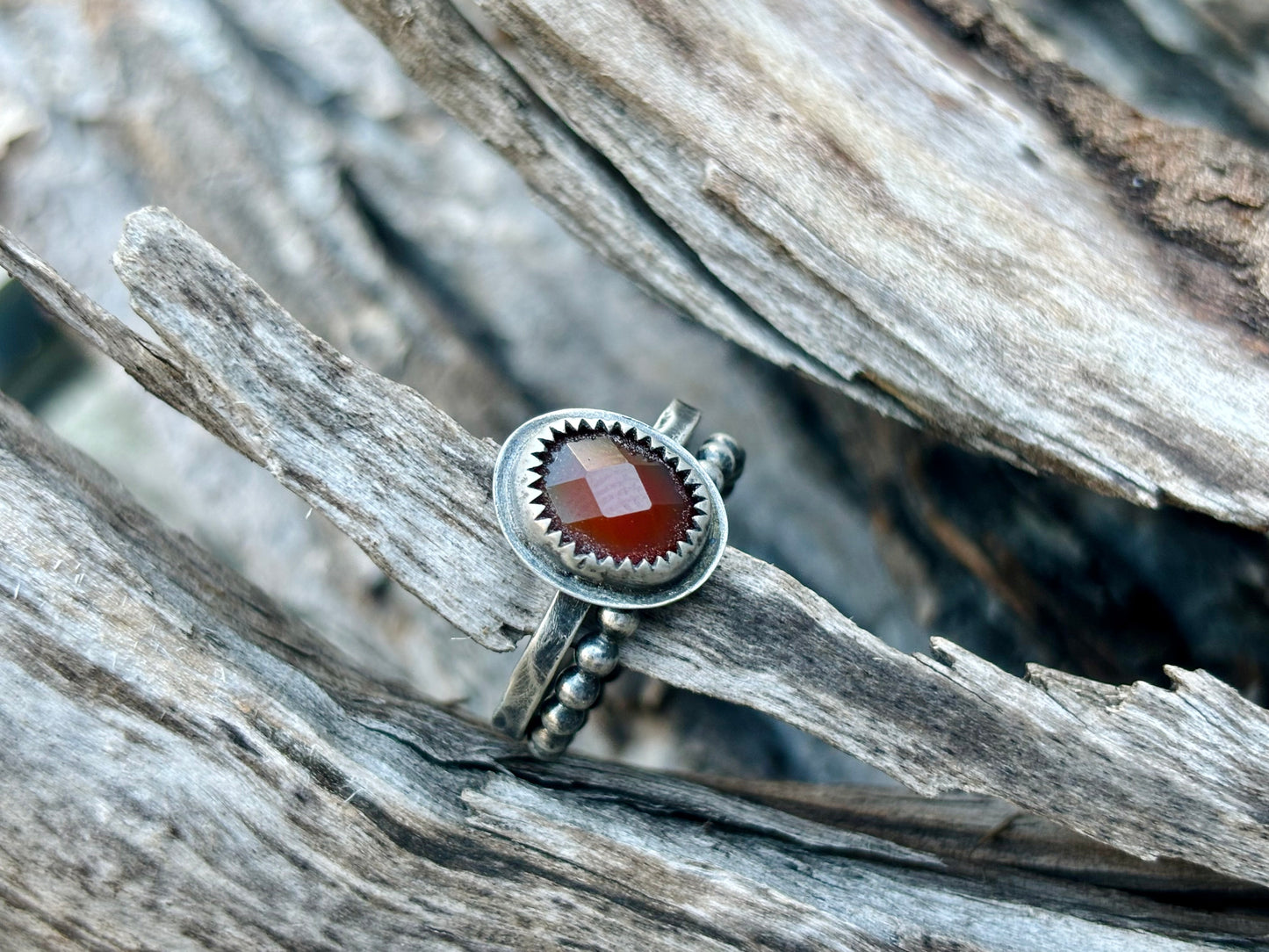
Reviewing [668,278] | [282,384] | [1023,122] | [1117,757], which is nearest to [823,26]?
Answer: [1023,122]

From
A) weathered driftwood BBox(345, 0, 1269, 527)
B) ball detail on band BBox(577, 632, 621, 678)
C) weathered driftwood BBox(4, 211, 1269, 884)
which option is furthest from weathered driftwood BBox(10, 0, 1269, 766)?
ball detail on band BBox(577, 632, 621, 678)

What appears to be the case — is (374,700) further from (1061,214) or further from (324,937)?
(1061,214)

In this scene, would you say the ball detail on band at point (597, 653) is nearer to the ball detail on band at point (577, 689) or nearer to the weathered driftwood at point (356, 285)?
the ball detail on band at point (577, 689)

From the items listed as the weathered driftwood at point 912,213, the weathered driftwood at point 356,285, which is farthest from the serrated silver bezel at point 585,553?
the weathered driftwood at point 356,285

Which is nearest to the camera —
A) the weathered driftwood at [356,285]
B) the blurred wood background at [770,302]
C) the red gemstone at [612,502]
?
the red gemstone at [612,502]

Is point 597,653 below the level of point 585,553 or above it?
below

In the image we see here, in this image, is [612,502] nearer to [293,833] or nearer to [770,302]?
[770,302]

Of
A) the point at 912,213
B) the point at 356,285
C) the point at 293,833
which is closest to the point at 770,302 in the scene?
the point at 912,213
